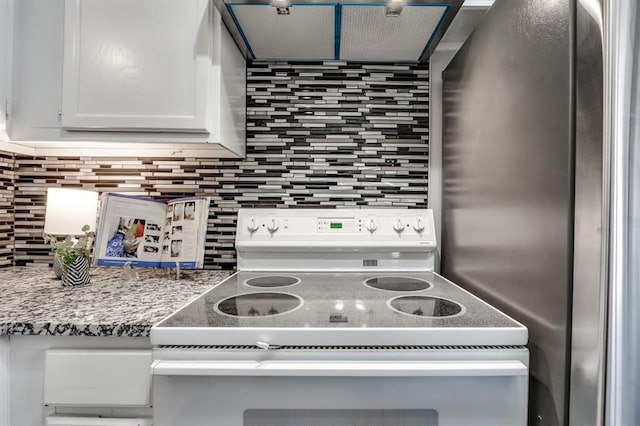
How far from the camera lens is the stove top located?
0.79 metres

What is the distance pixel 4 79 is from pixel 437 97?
1645 mm

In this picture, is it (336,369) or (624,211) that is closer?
(624,211)

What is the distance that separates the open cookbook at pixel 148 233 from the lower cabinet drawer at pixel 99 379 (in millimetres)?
509

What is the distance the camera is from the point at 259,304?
39.4 inches

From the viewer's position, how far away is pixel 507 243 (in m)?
0.97

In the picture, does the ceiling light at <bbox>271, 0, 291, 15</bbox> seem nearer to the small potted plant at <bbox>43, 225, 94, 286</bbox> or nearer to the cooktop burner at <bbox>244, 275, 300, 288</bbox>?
the cooktop burner at <bbox>244, 275, 300, 288</bbox>

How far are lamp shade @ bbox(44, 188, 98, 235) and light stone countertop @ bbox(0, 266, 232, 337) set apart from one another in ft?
0.64

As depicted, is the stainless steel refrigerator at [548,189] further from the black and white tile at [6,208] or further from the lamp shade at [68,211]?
the black and white tile at [6,208]

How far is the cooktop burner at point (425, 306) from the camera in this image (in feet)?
3.03

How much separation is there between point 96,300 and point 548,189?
1243 mm

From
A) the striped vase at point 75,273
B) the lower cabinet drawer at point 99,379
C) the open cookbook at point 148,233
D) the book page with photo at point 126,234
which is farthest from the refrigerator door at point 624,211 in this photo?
the striped vase at point 75,273

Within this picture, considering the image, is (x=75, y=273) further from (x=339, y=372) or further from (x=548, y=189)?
(x=548, y=189)

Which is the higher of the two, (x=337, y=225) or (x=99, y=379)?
(x=337, y=225)

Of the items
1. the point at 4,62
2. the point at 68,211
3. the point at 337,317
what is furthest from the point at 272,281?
the point at 4,62
